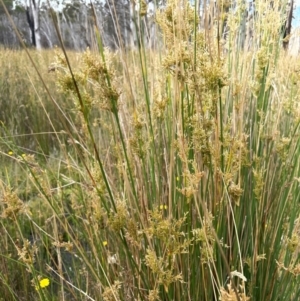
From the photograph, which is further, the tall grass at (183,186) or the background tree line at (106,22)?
the background tree line at (106,22)

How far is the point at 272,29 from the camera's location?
3.73 ft

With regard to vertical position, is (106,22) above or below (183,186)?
above

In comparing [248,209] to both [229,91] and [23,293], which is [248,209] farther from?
[23,293]

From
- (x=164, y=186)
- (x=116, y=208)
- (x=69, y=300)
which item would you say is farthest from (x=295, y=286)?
(x=69, y=300)

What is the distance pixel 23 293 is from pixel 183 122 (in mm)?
1081

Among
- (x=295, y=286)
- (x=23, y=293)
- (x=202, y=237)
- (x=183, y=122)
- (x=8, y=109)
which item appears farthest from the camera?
(x=8, y=109)

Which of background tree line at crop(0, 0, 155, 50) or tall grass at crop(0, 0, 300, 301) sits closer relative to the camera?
tall grass at crop(0, 0, 300, 301)

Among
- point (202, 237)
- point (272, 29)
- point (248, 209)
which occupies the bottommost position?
point (248, 209)

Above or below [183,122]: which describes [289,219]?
below

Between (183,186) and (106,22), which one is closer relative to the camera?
(183,186)

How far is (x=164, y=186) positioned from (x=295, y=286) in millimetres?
449

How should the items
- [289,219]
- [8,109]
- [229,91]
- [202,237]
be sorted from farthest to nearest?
[8,109], [229,91], [289,219], [202,237]

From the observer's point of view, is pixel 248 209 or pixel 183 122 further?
pixel 248 209

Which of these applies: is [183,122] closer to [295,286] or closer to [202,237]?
[202,237]
